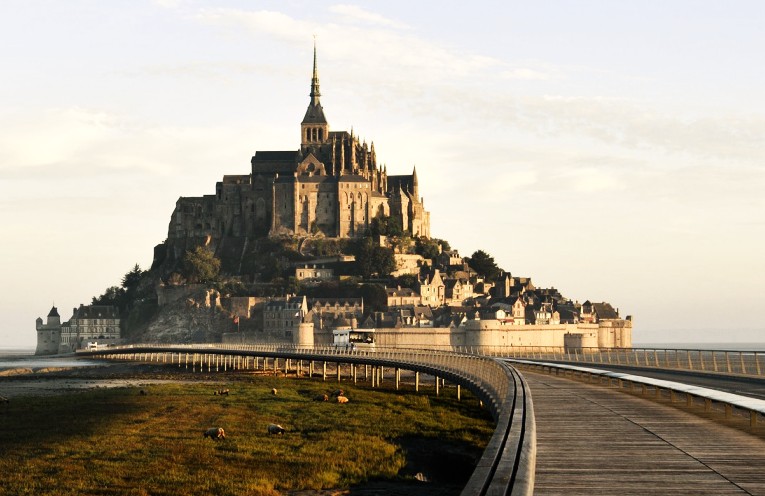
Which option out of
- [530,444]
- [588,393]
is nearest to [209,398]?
[588,393]

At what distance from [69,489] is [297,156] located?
17353cm

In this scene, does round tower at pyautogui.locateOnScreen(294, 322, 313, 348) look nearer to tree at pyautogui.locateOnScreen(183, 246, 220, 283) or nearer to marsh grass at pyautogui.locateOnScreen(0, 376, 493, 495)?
tree at pyautogui.locateOnScreen(183, 246, 220, 283)

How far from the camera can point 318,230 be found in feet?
605

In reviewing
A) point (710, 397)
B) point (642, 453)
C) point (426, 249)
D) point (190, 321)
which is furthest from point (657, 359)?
point (190, 321)

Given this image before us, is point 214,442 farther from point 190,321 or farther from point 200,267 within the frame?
point 200,267

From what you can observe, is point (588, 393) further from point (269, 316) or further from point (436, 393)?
point (269, 316)

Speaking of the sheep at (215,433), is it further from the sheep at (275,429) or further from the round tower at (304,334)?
the round tower at (304,334)

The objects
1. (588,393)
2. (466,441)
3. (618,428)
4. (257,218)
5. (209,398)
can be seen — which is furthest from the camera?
(257,218)

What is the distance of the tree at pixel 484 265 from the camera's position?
19300 cm

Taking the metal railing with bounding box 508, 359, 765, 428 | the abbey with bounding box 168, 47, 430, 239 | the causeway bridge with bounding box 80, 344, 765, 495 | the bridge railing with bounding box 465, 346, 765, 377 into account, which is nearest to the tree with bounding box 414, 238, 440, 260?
the abbey with bounding box 168, 47, 430, 239

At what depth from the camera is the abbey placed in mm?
Answer: 184375

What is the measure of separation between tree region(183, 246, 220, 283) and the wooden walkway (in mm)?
163790

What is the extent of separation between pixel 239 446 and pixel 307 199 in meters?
155

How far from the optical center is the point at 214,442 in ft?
105
